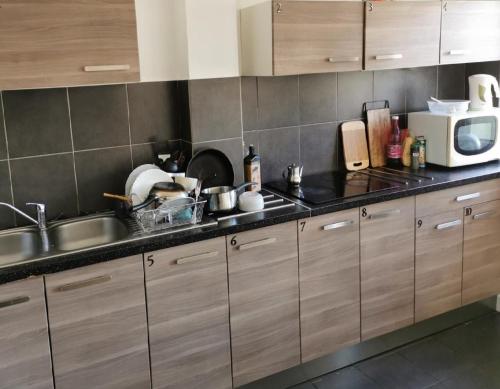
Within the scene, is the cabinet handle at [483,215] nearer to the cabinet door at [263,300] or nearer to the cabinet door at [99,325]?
the cabinet door at [263,300]

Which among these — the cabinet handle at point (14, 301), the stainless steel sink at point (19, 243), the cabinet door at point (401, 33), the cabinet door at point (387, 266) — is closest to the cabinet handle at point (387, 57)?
the cabinet door at point (401, 33)

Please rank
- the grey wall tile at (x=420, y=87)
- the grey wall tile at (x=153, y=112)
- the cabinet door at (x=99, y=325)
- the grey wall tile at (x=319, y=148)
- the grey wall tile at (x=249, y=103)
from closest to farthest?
the cabinet door at (x=99, y=325)
the grey wall tile at (x=153, y=112)
the grey wall tile at (x=249, y=103)
the grey wall tile at (x=319, y=148)
the grey wall tile at (x=420, y=87)

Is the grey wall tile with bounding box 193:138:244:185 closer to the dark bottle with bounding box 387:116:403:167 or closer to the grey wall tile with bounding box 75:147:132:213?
the grey wall tile with bounding box 75:147:132:213

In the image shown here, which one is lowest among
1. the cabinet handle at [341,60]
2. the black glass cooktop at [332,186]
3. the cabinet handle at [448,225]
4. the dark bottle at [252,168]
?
the cabinet handle at [448,225]

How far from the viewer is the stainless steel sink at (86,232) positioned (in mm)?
2301

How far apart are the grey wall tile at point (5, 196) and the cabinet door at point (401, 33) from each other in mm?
1727

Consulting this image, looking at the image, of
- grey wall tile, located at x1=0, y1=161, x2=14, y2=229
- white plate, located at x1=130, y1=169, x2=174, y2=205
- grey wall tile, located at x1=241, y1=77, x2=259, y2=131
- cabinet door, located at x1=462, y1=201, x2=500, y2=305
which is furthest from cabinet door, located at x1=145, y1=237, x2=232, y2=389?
cabinet door, located at x1=462, y1=201, x2=500, y2=305

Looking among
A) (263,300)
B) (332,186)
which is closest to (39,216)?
(263,300)

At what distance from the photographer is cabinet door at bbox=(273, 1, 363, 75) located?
2414 millimetres

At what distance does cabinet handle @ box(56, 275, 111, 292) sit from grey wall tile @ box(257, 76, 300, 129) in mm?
1222

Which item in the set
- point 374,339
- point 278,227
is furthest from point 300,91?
point 374,339

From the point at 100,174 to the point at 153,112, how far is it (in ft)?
1.24

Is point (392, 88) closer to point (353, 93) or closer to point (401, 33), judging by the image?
point (353, 93)

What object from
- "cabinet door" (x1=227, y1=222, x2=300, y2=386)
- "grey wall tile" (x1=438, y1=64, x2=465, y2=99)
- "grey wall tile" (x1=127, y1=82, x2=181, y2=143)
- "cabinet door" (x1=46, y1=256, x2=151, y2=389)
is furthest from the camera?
"grey wall tile" (x1=438, y1=64, x2=465, y2=99)
